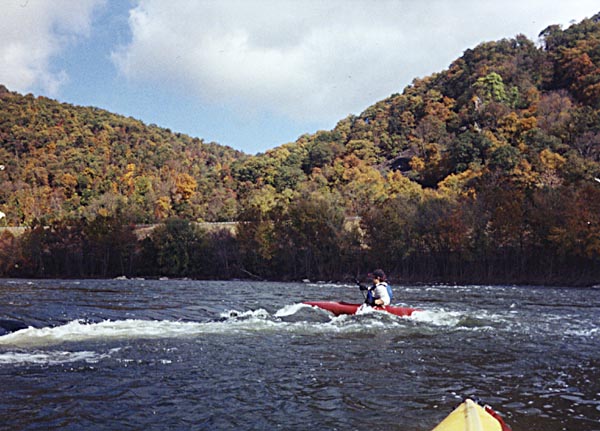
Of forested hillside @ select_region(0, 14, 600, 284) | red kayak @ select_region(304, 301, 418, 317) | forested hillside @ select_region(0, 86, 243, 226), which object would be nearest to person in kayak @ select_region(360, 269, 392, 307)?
red kayak @ select_region(304, 301, 418, 317)

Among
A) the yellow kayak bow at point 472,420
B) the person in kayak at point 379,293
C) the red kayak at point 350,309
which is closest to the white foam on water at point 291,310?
the red kayak at point 350,309

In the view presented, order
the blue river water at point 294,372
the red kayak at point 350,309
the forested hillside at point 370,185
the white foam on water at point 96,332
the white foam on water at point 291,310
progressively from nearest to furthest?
the blue river water at point 294,372
the white foam on water at point 96,332
the red kayak at point 350,309
the white foam on water at point 291,310
the forested hillside at point 370,185

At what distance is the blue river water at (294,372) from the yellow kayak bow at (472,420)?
70.3 inches

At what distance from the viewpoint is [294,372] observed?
9.43 metres

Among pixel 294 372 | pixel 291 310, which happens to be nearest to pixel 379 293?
pixel 291 310

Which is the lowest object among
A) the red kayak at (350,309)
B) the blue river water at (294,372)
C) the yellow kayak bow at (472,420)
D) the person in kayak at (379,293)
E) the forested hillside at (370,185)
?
the blue river water at (294,372)

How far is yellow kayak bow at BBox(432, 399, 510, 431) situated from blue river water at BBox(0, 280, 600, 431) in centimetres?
179

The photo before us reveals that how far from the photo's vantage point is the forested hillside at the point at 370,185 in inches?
1799

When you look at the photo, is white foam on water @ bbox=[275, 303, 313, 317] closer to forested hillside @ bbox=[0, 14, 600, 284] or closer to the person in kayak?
the person in kayak

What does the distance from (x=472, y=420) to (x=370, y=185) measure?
65026 millimetres

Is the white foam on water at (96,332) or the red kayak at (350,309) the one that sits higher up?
the red kayak at (350,309)

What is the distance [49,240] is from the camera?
6184 cm

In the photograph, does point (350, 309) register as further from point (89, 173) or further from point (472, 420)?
point (89, 173)

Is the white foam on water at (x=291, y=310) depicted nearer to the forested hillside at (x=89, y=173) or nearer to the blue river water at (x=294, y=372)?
the blue river water at (x=294, y=372)
